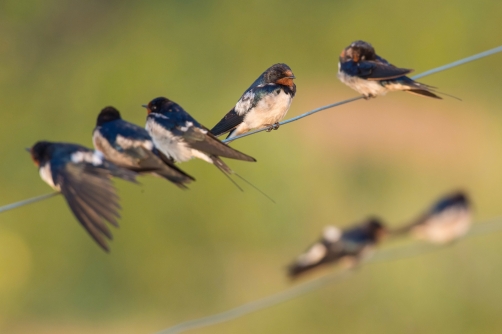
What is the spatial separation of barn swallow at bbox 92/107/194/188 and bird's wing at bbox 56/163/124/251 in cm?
18

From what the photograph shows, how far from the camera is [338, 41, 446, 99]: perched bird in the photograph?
3.72m

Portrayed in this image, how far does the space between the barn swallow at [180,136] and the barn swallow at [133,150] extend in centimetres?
16

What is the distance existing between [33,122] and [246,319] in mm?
3664

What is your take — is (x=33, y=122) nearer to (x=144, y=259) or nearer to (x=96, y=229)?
(x=144, y=259)

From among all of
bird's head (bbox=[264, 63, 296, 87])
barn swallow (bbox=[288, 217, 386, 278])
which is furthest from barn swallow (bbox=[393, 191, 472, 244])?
bird's head (bbox=[264, 63, 296, 87])

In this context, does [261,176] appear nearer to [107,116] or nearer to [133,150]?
[107,116]

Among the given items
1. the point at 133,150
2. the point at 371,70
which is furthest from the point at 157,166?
the point at 371,70

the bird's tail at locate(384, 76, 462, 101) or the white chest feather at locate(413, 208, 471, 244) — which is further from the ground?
the bird's tail at locate(384, 76, 462, 101)

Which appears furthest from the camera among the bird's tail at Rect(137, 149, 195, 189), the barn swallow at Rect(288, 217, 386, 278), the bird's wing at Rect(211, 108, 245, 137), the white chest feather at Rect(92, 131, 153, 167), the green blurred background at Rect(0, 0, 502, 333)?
the green blurred background at Rect(0, 0, 502, 333)

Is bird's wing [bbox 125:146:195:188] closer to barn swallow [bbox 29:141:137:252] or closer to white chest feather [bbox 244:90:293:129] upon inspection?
barn swallow [bbox 29:141:137:252]

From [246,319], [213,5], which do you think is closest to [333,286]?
[246,319]

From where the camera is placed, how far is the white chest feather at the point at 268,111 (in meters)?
3.64

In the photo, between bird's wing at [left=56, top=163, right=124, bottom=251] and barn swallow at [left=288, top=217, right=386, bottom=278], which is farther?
barn swallow at [left=288, top=217, right=386, bottom=278]

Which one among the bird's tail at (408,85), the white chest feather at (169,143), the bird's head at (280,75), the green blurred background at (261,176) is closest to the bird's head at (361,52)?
the bird's tail at (408,85)
